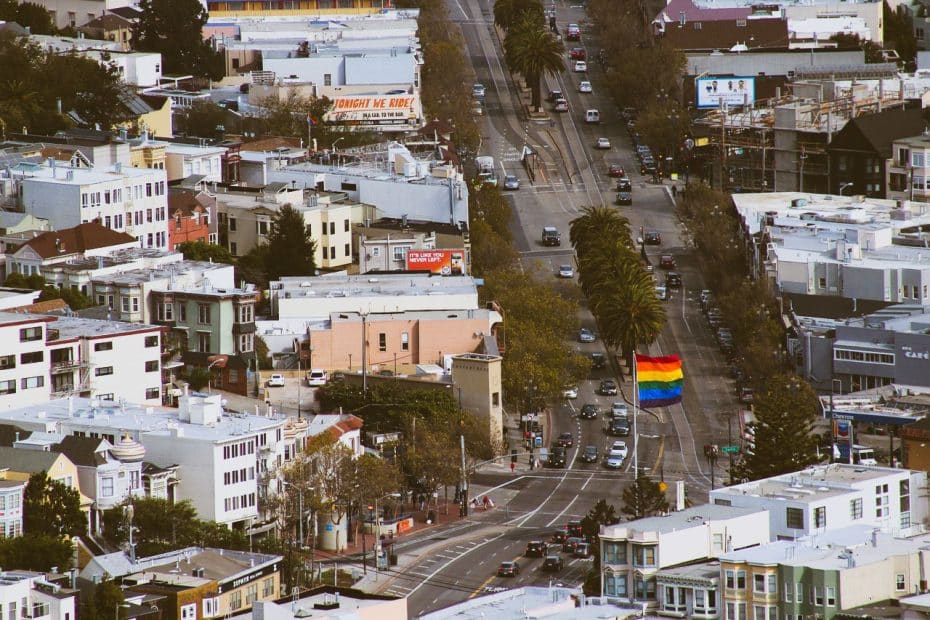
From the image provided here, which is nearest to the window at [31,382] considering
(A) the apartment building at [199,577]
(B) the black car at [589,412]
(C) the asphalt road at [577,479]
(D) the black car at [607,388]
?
(C) the asphalt road at [577,479]

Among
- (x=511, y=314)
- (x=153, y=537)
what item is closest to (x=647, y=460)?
(x=511, y=314)

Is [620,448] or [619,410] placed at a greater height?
[619,410]

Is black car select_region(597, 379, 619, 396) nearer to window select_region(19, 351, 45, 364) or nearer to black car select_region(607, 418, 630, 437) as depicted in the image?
black car select_region(607, 418, 630, 437)

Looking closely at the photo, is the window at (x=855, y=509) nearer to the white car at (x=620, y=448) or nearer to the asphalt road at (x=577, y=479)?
the asphalt road at (x=577, y=479)

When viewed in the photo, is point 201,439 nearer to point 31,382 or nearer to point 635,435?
point 31,382

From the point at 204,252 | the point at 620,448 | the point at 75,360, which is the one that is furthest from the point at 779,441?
the point at 204,252

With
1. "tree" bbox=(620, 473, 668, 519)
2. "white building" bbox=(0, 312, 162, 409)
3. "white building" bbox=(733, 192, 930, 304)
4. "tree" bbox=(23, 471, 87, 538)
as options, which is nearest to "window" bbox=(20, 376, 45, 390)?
"white building" bbox=(0, 312, 162, 409)
